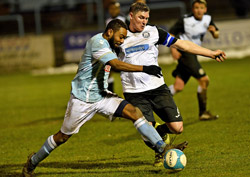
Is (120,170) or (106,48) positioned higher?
(106,48)

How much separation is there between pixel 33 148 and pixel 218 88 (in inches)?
290

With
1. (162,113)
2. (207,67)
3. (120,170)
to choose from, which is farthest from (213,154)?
(207,67)

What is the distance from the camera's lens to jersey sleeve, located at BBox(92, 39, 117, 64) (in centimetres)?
632

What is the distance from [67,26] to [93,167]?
62.6 ft

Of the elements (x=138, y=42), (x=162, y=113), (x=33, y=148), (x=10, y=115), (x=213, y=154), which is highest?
(x=138, y=42)

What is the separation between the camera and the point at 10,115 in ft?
42.7

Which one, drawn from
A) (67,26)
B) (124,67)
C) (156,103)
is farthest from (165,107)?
(67,26)

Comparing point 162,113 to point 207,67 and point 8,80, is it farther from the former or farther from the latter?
point 8,80

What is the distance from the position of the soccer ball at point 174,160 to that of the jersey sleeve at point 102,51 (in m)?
1.36

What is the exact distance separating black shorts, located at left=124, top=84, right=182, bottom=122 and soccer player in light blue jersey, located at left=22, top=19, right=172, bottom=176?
679 millimetres

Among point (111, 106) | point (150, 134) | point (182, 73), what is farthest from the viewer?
point (182, 73)

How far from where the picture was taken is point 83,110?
6566 millimetres

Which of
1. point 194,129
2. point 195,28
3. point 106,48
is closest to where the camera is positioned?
point 106,48

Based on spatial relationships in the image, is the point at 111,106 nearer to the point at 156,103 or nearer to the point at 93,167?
the point at 156,103
